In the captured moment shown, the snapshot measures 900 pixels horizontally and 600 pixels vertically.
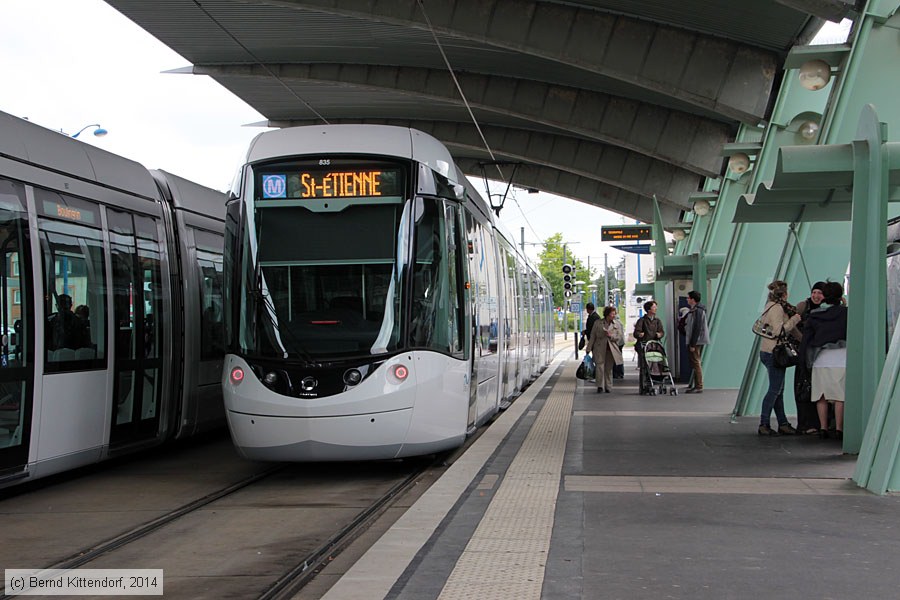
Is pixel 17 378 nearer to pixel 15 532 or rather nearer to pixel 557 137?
pixel 15 532

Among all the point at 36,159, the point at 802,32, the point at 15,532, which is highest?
the point at 802,32

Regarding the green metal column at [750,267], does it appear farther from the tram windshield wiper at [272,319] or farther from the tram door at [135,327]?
the tram windshield wiper at [272,319]

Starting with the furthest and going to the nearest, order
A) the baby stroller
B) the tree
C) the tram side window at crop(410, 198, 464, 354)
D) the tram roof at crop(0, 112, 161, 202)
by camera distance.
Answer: the tree < the baby stroller < the tram side window at crop(410, 198, 464, 354) < the tram roof at crop(0, 112, 161, 202)

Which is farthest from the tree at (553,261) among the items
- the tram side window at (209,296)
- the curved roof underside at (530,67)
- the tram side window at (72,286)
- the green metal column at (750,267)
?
the tram side window at (72,286)

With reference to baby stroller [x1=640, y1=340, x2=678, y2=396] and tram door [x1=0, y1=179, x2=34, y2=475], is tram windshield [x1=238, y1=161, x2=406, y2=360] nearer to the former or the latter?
tram door [x1=0, y1=179, x2=34, y2=475]

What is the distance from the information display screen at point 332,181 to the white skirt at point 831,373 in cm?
471

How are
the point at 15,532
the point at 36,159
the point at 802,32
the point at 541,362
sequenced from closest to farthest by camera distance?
the point at 15,532 < the point at 36,159 < the point at 802,32 < the point at 541,362

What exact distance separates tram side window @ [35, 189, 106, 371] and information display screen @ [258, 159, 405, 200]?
5.71 feet

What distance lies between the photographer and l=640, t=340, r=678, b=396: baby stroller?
2055cm

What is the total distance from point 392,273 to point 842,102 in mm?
8011

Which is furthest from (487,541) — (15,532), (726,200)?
(726,200)

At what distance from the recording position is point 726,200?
27859 millimetres

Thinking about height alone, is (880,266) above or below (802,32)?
below

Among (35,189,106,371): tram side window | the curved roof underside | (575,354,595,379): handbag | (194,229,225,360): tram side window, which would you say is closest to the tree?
the curved roof underside
